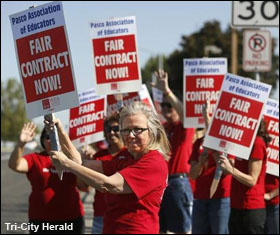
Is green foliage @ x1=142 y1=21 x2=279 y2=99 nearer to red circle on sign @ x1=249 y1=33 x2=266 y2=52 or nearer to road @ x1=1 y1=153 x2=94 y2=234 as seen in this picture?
road @ x1=1 y1=153 x2=94 y2=234

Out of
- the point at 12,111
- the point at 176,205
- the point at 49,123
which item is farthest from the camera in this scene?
the point at 12,111

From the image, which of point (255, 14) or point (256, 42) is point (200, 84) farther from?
point (256, 42)

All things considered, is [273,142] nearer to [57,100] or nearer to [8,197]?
[57,100]

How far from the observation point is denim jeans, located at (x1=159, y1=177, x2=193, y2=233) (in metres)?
10.0

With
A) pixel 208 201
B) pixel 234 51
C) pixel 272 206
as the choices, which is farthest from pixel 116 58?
pixel 234 51

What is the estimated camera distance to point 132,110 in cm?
556

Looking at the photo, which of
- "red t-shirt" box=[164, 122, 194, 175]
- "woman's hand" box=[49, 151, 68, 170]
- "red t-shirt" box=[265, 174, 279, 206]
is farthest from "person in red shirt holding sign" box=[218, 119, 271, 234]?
"woman's hand" box=[49, 151, 68, 170]

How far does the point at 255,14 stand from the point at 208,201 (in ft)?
11.8

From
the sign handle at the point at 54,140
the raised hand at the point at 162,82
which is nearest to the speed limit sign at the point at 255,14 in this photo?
the raised hand at the point at 162,82

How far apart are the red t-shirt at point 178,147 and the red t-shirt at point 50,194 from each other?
2324mm

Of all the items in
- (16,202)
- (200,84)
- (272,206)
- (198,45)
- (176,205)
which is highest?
(200,84)

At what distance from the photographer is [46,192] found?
7793mm

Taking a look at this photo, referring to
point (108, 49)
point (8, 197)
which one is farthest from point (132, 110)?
point (8, 197)

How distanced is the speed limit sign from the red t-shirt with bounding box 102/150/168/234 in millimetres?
6539
